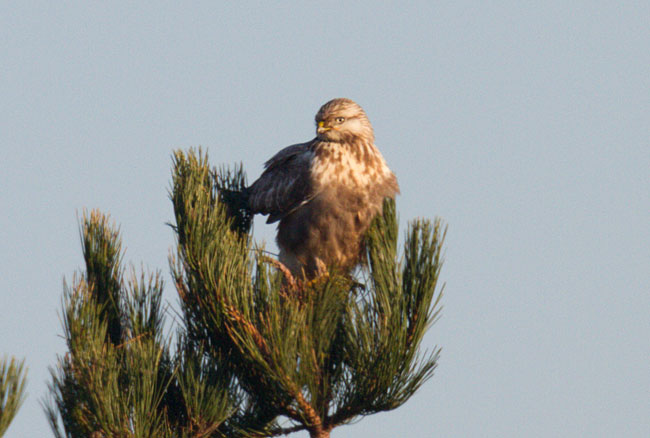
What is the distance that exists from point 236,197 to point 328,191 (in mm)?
1043

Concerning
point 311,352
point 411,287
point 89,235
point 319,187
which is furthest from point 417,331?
point 319,187

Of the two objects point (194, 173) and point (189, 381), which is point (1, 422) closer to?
point (189, 381)

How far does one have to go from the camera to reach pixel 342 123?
7.90m

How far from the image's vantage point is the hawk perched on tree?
23.9 feet

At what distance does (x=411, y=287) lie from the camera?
204 inches

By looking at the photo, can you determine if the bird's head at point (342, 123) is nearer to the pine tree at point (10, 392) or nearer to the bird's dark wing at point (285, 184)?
the bird's dark wing at point (285, 184)

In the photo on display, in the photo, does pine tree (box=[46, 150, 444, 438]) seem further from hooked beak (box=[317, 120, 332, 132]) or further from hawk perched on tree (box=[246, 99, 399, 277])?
hooked beak (box=[317, 120, 332, 132])

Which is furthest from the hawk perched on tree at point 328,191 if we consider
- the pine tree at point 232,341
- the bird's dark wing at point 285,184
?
the pine tree at point 232,341

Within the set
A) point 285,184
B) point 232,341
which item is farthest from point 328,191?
point 232,341

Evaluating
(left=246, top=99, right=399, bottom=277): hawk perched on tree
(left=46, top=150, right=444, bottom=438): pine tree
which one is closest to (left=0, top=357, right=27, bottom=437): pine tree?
(left=46, top=150, right=444, bottom=438): pine tree

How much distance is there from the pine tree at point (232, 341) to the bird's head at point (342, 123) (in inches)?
100

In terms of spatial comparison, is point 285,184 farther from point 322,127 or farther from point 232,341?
point 232,341

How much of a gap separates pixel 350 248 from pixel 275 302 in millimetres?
2488

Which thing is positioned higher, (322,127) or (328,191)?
(322,127)
